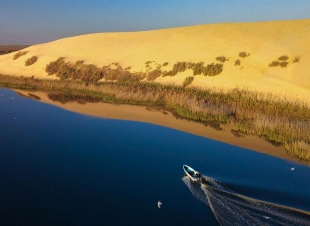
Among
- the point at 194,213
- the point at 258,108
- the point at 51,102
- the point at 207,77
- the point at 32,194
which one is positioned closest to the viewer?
the point at 194,213

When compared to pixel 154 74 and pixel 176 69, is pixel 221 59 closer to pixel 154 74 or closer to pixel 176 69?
pixel 176 69

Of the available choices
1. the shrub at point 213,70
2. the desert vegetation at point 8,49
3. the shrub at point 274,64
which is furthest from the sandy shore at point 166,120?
the desert vegetation at point 8,49

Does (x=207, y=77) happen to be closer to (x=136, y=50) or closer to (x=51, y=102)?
(x=51, y=102)

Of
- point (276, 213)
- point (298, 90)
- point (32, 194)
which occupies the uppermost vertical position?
point (298, 90)

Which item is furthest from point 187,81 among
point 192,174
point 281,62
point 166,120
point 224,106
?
point 192,174

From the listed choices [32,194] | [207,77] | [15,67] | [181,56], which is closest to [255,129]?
[32,194]

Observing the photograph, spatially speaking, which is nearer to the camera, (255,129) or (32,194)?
(32,194)

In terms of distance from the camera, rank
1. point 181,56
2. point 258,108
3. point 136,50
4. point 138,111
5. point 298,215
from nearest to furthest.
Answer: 1. point 298,215
2. point 258,108
3. point 138,111
4. point 181,56
5. point 136,50

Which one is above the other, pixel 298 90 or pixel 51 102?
pixel 298 90
